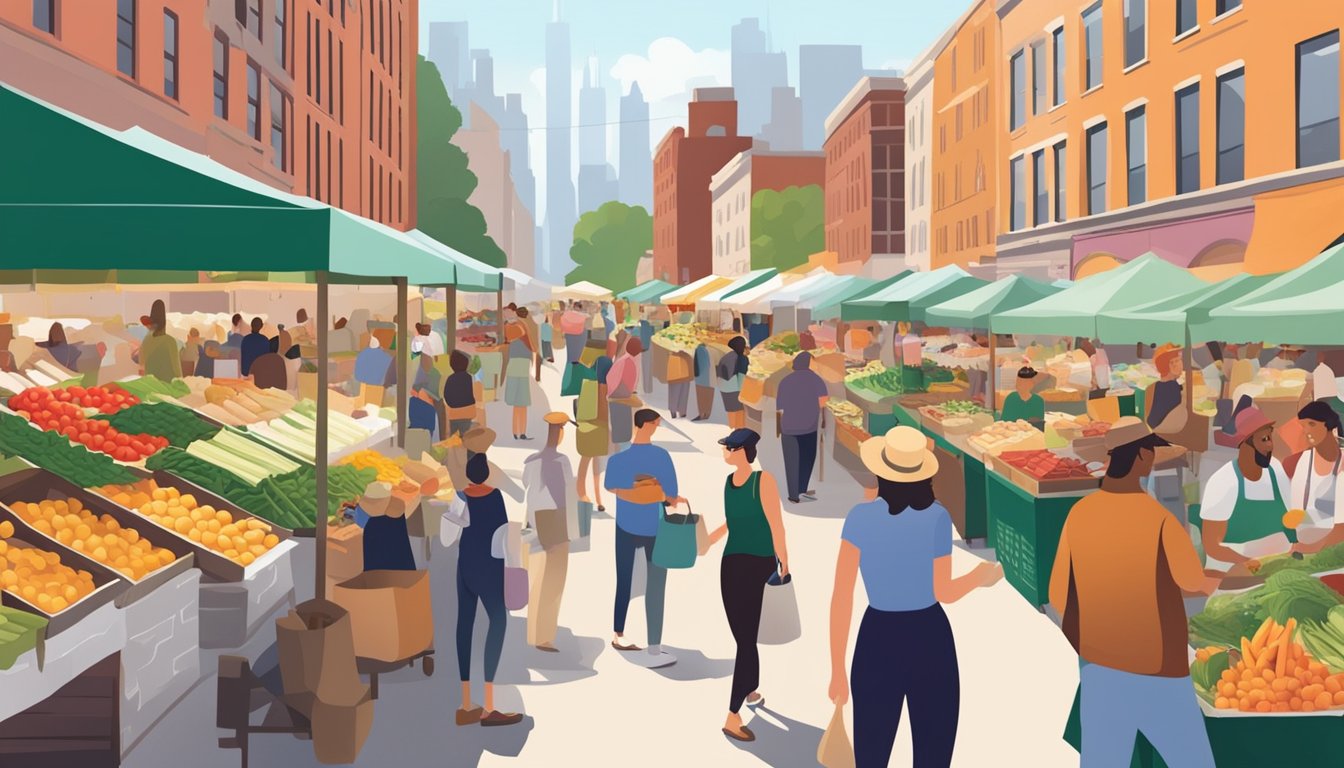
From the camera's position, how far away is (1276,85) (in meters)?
23.2

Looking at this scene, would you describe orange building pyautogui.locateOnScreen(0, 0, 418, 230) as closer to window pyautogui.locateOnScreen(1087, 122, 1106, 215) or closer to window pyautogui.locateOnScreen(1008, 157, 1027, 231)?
Answer: window pyautogui.locateOnScreen(1087, 122, 1106, 215)

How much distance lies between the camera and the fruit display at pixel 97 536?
290 inches

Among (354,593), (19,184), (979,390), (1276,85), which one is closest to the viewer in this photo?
(19,184)

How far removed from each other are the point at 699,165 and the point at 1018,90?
8682 centimetres

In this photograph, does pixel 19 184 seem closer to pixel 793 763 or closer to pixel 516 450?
pixel 793 763

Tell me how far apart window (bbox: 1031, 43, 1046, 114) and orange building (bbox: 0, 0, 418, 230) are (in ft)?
79.8

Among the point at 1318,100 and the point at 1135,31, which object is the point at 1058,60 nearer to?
the point at 1135,31

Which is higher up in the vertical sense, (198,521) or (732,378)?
(732,378)

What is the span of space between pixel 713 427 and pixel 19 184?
1839 cm

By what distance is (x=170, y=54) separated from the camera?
1102 inches

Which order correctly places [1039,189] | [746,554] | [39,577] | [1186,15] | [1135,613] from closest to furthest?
[1135,613]
[39,577]
[746,554]
[1186,15]
[1039,189]

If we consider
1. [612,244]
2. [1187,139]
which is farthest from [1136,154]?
[612,244]

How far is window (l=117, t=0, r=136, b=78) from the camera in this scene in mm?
24969

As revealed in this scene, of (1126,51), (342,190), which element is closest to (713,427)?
(1126,51)
